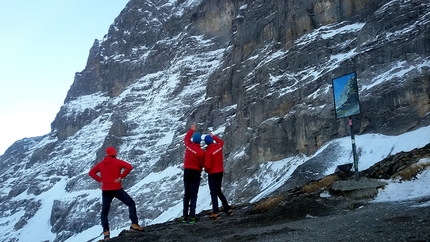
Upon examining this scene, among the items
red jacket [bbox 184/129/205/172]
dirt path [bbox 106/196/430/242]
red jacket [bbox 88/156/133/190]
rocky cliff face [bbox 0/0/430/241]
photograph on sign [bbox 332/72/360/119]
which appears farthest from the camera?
rocky cliff face [bbox 0/0/430/241]

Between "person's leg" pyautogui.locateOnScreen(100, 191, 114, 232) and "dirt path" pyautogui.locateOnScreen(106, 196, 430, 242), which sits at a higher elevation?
"person's leg" pyautogui.locateOnScreen(100, 191, 114, 232)

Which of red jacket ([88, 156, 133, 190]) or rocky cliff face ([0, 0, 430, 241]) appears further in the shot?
rocky cliff face ([0, 0, 430, 241])

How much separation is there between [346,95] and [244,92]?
56510mm

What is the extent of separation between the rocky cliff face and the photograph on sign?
23689mm

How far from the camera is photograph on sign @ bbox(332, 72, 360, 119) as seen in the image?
421 inches

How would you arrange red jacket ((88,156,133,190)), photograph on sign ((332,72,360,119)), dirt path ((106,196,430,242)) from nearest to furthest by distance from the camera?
dirt path ((106,196,430,242)) < red jacket ((88,156,133,190)) < photograph on sign ((332,72,360,119))

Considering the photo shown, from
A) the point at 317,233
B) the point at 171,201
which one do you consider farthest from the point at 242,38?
the point at 317,233

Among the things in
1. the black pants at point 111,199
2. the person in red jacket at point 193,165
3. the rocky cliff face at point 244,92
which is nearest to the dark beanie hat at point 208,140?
the person in red jacket at point 193,165

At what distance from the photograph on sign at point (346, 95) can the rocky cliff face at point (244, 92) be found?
2369 cm

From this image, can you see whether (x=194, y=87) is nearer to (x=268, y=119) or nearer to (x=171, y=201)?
(x=171, y=201)

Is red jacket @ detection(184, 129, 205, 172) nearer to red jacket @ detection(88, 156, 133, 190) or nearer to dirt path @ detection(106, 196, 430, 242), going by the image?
dirt path @ detection(106, 196, 430, 242)

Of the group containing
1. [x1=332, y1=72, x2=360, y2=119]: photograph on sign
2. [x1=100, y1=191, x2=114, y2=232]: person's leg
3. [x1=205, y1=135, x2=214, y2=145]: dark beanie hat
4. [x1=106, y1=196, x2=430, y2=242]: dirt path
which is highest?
[x1=332, y1=72, x2=360, y2=119]: photograph on sign

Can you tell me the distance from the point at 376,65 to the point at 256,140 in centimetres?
1908

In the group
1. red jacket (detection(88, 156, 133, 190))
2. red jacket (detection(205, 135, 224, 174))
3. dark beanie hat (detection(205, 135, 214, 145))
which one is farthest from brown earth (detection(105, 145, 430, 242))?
dark beanie hat (detection(205, 135, 214, 145))
